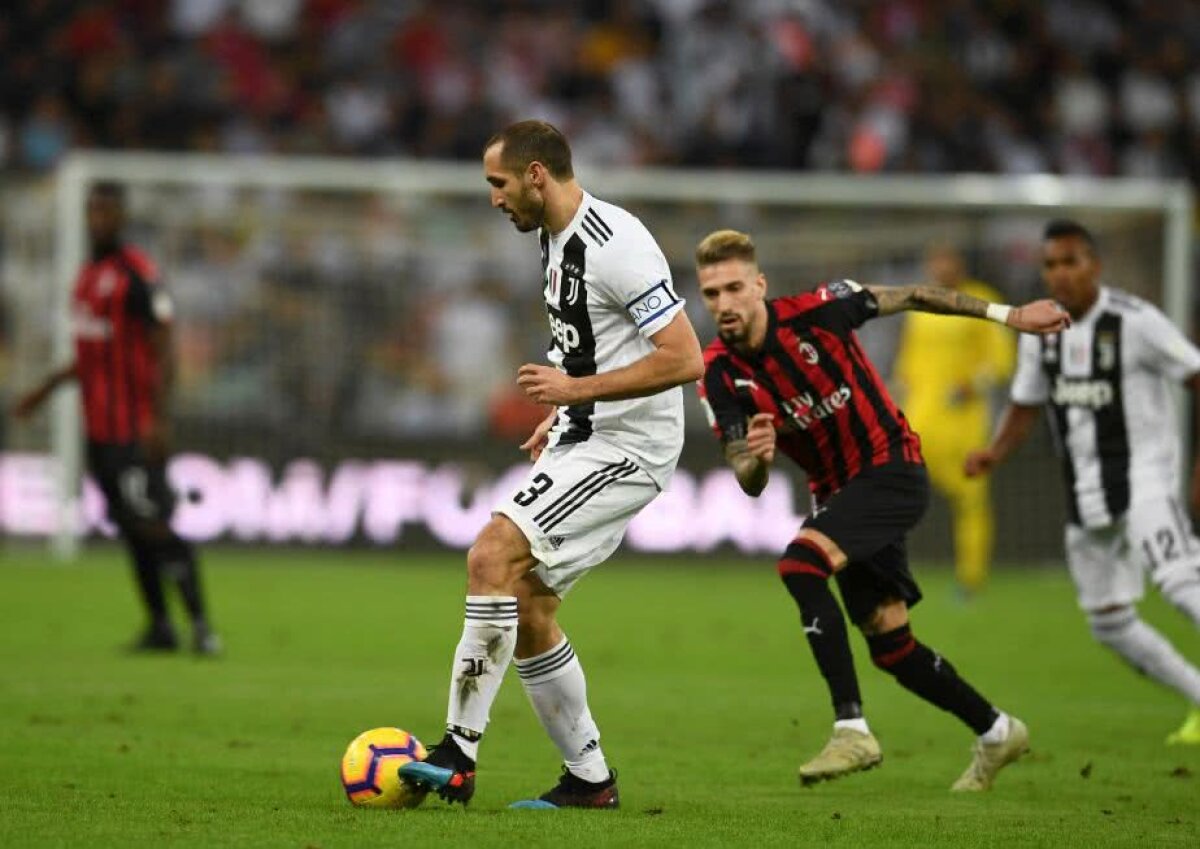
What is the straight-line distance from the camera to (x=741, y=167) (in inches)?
894

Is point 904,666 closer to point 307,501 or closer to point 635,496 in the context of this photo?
point 635,496

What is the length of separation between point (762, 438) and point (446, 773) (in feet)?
5.73

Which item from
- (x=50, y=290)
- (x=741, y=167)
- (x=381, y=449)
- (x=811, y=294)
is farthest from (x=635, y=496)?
(x=741, y=167)

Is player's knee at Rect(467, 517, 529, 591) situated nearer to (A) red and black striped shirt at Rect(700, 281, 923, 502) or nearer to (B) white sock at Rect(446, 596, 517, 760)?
(B) white sock at Rect(446, 596, 517, 760)

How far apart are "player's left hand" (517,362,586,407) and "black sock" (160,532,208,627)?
6.28m

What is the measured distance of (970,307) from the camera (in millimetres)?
7656

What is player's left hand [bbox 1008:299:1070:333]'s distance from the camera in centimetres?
738

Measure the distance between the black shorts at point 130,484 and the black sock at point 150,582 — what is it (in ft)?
0.58

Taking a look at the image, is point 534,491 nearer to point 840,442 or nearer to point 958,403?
point 840,442

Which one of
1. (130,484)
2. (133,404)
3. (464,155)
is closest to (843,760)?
(130,484)

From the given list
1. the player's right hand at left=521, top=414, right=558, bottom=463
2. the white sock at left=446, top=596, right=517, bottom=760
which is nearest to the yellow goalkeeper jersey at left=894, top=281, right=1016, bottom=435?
the player's right hand at left=521, top=414, right=558, bottom=463

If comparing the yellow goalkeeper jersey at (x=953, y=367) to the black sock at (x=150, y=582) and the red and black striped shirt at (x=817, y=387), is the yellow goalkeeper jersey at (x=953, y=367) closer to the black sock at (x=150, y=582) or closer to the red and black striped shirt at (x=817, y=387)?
the black sock at (x=150, y=582)

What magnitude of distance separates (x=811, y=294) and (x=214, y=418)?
12.5 metres

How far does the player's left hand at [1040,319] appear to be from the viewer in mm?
7379
